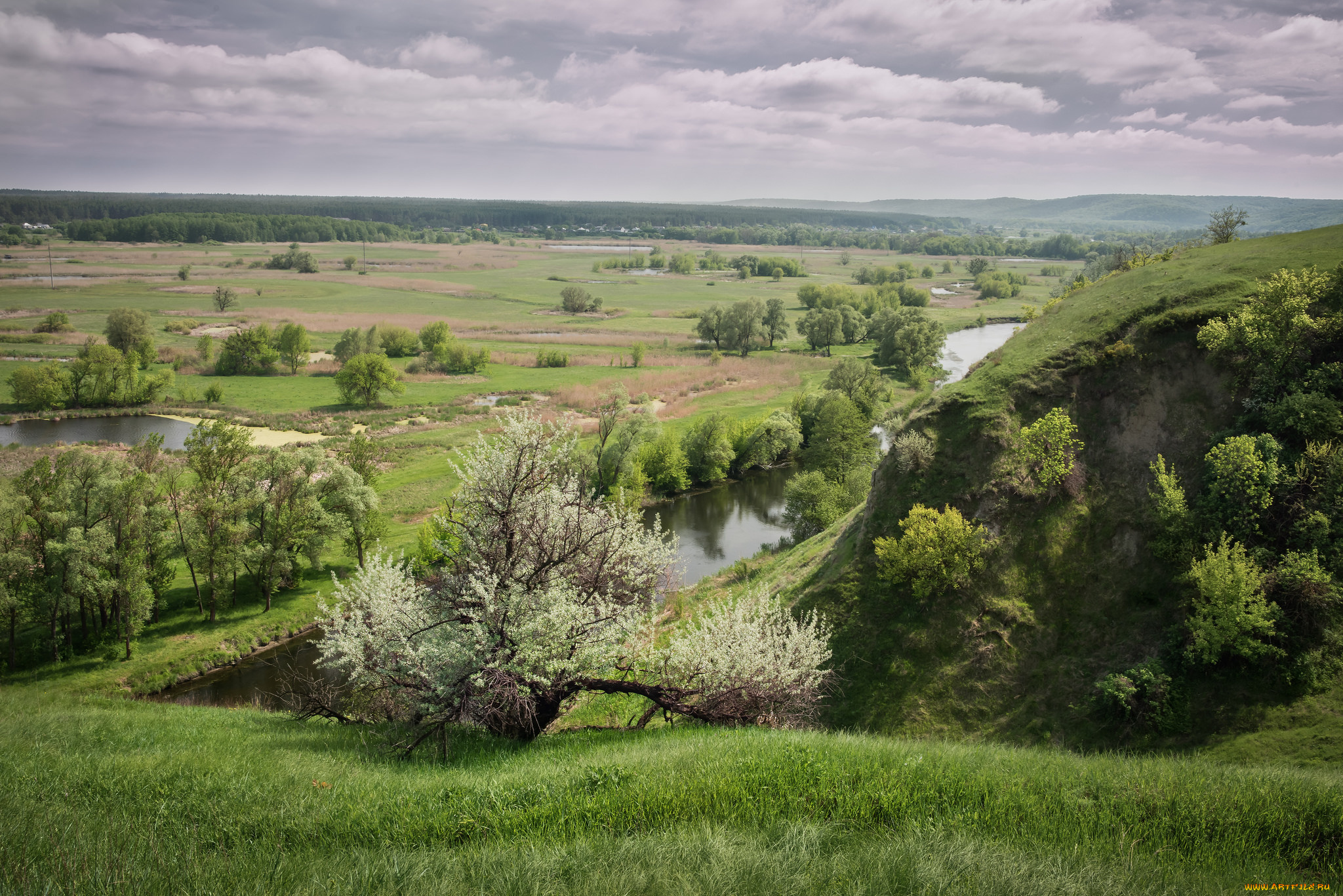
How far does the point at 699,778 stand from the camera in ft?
29.7

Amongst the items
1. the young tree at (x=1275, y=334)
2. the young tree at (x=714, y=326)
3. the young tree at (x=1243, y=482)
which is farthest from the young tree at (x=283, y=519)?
the young tree at (x=714, y=326)

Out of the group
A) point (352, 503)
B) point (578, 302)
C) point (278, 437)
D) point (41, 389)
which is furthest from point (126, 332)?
point (578, 302)

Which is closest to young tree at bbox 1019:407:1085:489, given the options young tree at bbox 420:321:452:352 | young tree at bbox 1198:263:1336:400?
young tree at bbox 1198:263:1336:400

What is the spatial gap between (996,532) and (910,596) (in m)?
3.83

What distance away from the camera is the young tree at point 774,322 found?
341 feet

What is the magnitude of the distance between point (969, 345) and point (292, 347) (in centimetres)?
10127

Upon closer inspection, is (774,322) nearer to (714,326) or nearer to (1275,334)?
(714,326)

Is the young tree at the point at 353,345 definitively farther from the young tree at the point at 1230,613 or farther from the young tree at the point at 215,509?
the young tree at the point at 1230,613

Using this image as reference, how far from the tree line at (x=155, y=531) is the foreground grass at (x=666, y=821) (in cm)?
2102

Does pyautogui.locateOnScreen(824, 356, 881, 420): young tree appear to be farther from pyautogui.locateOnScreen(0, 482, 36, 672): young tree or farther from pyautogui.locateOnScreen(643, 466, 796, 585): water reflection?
pyautogui.locateOnScreen(0, 482, 36, 672): young tree

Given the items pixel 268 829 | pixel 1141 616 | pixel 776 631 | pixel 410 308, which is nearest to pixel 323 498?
pixel 776 631

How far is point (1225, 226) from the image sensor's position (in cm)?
4166

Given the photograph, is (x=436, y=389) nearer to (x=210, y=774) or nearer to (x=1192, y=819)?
(x=210, y=774)

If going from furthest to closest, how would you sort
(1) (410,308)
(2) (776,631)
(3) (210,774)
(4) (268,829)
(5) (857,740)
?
(1) (410,308) → (2) (776,631) → (5) (857,740) → (3) (210,774) → (4) (268,829)
